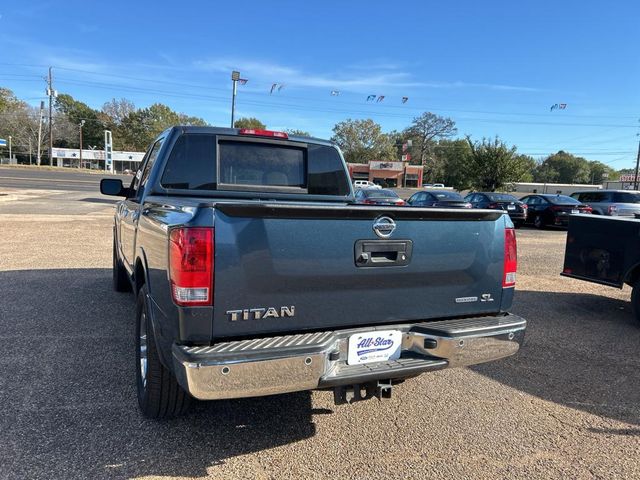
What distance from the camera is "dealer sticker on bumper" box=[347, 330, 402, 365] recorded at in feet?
8.50

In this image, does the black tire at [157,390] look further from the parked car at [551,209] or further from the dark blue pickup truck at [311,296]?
the parked car at [551,209]

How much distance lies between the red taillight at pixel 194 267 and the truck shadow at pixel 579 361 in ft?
9.51

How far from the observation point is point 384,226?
262 centimetres

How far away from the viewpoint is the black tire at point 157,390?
280 cm

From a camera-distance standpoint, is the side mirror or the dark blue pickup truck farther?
the side mirror

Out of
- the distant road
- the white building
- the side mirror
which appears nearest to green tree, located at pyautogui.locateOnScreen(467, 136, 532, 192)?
the distant road

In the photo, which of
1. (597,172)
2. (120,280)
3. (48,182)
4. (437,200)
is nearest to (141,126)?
(48,182)

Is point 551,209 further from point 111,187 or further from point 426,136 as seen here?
point 426,136

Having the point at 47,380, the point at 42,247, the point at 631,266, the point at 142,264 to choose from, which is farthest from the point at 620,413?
the point at 42,247

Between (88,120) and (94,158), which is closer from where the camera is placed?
(94,158)

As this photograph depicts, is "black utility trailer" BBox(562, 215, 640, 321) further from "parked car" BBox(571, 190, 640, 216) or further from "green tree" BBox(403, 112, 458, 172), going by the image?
"green tree" BBox(403, 112, 458, 172)

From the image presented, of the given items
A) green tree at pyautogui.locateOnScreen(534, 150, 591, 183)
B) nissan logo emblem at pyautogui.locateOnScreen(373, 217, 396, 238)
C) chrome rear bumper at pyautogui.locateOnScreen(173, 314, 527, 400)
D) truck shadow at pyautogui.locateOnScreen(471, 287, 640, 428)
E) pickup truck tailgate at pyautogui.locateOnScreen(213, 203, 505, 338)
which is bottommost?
truck shadow at pyautogui.locateOnScreen(471, 287, 640, 428)

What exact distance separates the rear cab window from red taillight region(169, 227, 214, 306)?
1.67m

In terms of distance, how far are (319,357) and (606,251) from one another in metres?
5.40
